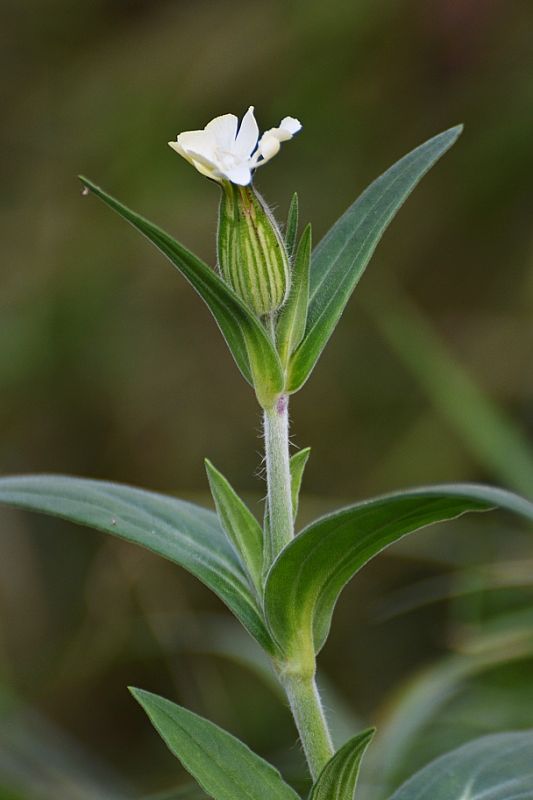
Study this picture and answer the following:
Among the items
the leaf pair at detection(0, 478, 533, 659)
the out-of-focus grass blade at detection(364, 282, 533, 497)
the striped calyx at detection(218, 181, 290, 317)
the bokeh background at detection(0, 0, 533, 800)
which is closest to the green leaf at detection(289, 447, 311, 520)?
the leaf pair at detection(0, 478, 533, 659)

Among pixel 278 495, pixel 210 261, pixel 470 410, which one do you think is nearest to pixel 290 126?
pixel 278 495

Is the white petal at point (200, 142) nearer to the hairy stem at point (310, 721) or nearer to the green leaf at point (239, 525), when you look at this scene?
the green leaf at point (239, 525)

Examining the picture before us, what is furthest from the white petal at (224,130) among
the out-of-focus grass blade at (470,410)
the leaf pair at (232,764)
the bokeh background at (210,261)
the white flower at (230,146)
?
the bokeh background at (210,261)

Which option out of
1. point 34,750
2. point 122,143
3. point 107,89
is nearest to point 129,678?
point 34,750

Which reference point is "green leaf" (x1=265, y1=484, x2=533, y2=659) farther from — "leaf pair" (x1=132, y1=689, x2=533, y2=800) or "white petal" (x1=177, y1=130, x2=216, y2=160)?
"white petal" (x1=177, y1=130, x2=216, y2=160)

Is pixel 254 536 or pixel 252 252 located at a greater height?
pixel 252 252

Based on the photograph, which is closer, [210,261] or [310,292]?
[310,292]

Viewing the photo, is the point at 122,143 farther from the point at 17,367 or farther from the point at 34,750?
the point at 34,750

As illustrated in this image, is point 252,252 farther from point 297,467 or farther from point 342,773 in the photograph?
point 342,773
